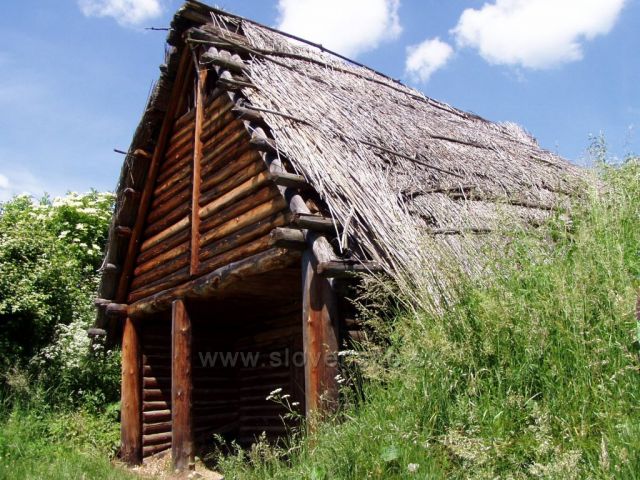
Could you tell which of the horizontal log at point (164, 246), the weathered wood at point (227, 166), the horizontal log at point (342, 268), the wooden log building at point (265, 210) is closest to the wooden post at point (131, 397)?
the wooden log building at point (265, 210)

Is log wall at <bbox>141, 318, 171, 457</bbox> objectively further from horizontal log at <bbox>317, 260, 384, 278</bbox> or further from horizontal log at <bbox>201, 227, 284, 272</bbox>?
horizontal log at <bbox>317, 260, 384, 278</bbox>

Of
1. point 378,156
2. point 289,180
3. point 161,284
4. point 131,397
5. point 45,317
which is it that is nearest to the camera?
point 289,180

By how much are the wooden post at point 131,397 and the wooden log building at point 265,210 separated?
20 mm

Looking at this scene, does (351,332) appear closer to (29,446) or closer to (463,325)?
(463,325)

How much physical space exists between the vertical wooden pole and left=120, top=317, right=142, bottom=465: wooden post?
414 cm

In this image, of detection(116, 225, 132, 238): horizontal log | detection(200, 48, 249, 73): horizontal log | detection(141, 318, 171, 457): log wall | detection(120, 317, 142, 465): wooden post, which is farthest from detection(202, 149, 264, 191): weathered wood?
detection(141, 318, 171, 457): log wall

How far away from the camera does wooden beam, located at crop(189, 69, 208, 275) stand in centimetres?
742

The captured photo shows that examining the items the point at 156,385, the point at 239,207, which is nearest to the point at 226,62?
the point at 239,207

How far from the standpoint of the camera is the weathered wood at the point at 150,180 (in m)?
8.29

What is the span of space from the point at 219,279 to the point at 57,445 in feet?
11.3

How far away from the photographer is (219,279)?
681 cm

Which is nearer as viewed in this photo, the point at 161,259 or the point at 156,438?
the point at 161,259

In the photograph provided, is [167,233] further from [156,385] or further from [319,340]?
[319,340]

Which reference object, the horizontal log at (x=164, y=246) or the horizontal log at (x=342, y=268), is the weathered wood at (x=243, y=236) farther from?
the horizontal log at (x=342, y=268)
